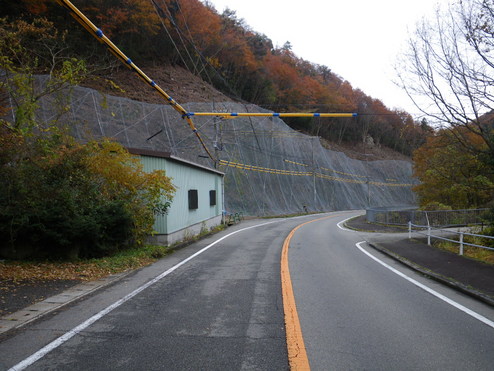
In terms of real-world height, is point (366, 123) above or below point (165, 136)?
above

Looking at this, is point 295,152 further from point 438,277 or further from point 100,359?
point 100,359

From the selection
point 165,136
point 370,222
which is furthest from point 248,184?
point 370,222

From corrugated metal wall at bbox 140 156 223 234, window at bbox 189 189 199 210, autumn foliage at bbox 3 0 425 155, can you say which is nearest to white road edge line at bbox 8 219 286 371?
corrugated metal wall at bbox 140 156 223 234

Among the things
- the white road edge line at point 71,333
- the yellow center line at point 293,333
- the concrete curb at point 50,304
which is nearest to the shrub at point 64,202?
the concrete curb at point 50,304

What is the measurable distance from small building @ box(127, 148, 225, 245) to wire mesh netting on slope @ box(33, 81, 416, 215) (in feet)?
14.0

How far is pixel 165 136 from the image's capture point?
105 feet

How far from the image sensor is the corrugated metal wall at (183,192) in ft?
42.6

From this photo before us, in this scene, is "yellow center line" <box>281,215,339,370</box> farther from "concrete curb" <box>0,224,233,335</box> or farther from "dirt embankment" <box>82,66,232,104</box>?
"dirt embankment" <box>82,66,232,104</box>

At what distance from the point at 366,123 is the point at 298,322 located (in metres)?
85.0

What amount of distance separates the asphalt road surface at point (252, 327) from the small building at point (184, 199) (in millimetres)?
4749

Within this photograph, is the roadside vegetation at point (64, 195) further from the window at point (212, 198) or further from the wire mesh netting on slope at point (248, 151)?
the window at point (212, 198)

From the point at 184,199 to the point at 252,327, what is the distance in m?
11.0

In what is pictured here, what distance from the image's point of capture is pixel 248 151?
39781 millimetres

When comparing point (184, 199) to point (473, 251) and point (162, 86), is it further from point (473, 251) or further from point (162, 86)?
point (162, 86)
